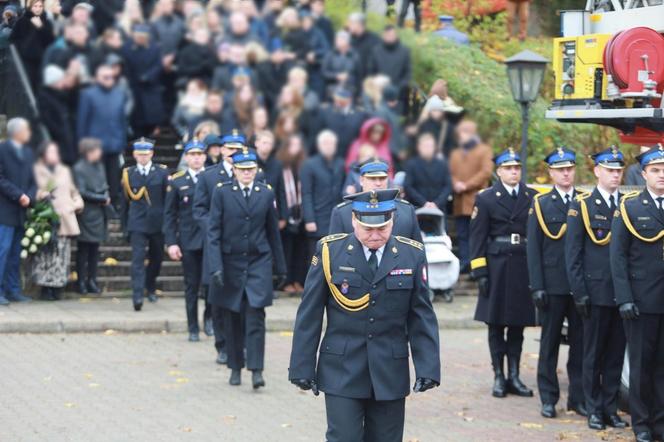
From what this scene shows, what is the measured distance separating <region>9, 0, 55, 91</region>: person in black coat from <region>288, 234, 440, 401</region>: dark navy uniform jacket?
13066 mm

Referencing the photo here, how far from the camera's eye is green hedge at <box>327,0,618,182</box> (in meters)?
23.8

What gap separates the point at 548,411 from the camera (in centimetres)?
1257

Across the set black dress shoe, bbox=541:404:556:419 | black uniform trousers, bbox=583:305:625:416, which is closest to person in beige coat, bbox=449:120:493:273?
black dress shoe, bbox=541:404:556:419

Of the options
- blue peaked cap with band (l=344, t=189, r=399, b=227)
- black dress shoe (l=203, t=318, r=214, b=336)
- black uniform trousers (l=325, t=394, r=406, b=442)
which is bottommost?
black dress shoe (l=203, t=318, r=214, b=336)

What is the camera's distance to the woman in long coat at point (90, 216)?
61.8ft

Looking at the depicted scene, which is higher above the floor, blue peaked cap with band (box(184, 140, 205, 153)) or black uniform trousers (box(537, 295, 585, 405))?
blue peaked cap with band (box(184, 140, 205, 153))

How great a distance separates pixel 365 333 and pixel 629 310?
10.7 feet

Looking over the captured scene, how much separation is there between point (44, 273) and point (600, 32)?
7963mm

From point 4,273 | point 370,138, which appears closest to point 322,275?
point 4,273

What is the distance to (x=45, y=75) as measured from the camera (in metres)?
21.2

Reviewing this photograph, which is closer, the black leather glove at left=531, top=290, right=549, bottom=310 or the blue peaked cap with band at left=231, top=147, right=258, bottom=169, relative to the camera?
the black leather glove at left=531, top=290, right=549, bottom=310

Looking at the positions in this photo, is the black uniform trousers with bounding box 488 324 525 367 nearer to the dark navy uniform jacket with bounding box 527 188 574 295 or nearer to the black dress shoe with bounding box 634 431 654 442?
the dark navy uniform jacket with bounding box 527 188 574 295

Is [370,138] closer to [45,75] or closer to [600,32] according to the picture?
[45,75]

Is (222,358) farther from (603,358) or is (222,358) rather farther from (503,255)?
(603,358)
